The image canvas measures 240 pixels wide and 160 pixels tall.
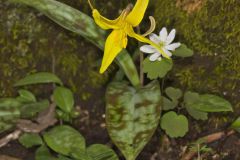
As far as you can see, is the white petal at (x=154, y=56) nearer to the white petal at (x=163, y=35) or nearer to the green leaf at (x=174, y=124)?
the white petal at (x=163, y=35)

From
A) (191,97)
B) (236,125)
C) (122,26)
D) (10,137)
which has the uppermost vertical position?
(122,26)

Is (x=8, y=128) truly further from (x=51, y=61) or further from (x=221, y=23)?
(x=221, y=23)

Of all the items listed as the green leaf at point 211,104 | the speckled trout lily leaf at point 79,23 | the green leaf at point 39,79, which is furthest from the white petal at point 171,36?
the green leaf at point 39,79

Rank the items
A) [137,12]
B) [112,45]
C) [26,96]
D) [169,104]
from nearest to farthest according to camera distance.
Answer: [137,12] → [112,45] → [169,104] → [26,96]

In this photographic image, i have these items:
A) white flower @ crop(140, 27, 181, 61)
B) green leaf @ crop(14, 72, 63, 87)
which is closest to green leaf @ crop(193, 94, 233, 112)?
white flower @ crop(140, 27, 181, 61)

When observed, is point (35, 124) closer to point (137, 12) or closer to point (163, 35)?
point (163, 35)

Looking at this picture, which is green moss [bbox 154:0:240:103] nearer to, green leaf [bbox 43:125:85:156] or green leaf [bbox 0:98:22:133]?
green leaf [bbox 43:125:85:156]

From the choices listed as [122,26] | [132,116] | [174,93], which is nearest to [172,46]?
[174,93]
